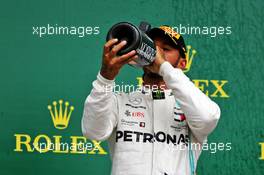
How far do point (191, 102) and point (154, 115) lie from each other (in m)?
0.12

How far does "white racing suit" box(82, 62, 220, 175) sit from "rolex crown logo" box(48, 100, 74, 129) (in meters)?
0.56

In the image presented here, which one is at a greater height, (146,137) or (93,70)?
(93,70)

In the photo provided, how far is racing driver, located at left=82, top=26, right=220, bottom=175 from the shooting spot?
0.98 m

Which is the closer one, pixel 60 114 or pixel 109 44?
pixel 109 44

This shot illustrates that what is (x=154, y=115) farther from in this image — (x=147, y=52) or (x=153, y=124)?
(x=147, y=52)

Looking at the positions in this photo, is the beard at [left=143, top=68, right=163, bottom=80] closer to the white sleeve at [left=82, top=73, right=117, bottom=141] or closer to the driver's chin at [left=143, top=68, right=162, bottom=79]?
the driver's chin at [left=143, top=68, right=162, bottom=79]

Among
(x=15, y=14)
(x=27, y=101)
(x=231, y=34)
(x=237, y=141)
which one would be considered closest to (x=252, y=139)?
(x=237, y=141)

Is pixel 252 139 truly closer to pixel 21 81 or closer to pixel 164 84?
pixel 164 84

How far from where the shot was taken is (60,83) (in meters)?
1.64

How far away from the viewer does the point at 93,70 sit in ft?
5.31

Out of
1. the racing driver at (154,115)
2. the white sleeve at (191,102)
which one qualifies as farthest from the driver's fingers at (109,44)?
the white sleeve at (191,102)

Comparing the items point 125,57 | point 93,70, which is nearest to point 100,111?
point 125,57

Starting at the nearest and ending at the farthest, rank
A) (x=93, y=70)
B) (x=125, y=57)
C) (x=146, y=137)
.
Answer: (x=125, y=57) → (x=146, y=137) → (x=93, y=70)

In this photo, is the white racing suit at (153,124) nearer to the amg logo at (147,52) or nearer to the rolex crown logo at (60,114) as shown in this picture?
the amg logo at (147,52)
